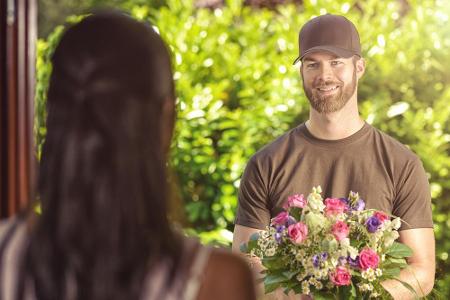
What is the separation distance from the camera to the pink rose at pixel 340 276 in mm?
2457

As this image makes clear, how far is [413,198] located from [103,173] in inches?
86.1

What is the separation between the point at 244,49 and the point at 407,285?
292 cm

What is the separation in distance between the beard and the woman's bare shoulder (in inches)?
84.0

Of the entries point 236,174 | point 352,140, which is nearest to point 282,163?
point 352,140

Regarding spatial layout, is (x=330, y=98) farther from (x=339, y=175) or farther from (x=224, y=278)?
(x=224, y=278)

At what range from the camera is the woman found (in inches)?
43.3

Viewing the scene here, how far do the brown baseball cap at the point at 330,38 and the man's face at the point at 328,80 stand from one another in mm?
28

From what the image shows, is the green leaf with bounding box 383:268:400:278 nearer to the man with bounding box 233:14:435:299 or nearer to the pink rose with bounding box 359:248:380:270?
the pink rose with bounding box 359:248:380:270

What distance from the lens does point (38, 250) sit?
3.68 feet

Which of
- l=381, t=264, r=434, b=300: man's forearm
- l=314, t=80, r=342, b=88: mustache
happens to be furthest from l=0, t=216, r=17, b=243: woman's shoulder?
l=314, t=80, r=342, b=88: mustache

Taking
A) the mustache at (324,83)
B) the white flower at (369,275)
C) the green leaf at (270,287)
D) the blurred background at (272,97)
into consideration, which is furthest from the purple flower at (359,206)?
the blurred background at (272,97)

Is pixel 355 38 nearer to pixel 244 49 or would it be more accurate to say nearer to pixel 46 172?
pixel 244 49

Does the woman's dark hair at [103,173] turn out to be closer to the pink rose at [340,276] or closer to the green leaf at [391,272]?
the pink rose at [340,276]

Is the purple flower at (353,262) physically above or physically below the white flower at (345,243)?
below
